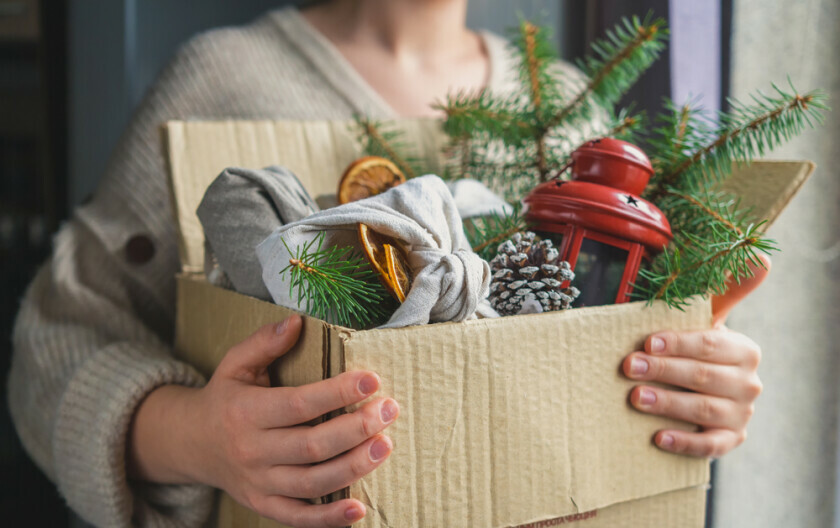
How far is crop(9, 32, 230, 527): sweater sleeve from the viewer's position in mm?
587

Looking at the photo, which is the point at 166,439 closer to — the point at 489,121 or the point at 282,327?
the point at 282,327

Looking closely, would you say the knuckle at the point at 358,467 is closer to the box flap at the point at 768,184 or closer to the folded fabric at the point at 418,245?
the folded fabric at the point at 418,245

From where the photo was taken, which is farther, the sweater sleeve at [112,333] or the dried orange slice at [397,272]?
the sweater sleeve at [112,333]

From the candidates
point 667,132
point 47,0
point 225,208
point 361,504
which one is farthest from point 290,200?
point 47,0

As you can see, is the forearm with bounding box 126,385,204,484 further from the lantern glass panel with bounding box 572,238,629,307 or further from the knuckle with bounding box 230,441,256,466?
the lantern glass panel with bounding box 572,238,629,307

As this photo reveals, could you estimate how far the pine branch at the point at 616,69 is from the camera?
0.60 meters

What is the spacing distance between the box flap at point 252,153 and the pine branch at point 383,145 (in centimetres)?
2

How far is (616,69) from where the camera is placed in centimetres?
62

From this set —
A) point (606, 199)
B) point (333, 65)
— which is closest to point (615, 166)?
point (606, 199)

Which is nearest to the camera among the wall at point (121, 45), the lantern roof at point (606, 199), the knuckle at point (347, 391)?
the knuckle at point (347, 391)

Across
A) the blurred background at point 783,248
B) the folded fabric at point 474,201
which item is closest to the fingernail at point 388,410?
the folded fabric at point 474,201

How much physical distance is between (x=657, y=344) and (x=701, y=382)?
0.23 feet

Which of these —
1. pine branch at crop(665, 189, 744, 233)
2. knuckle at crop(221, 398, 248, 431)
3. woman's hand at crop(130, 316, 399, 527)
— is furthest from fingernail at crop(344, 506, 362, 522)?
pine branch at crop(665, 189, 744, 233)

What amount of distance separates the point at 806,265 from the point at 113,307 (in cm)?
79
